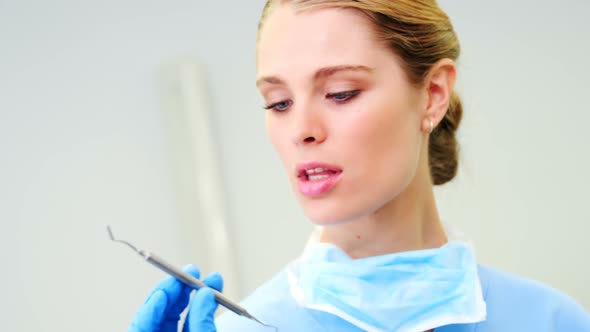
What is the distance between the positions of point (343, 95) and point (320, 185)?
0.12m

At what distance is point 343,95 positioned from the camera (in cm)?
95

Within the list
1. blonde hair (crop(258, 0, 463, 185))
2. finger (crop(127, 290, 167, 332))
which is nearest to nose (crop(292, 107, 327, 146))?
blonde hair (crop(258, 0, 463, 185))

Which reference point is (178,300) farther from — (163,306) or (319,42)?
(319,42)

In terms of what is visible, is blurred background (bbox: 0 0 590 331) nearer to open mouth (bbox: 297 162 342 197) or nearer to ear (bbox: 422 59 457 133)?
ear (bbox: 422 59 457 133)

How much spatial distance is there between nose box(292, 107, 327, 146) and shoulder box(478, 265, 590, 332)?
35cm

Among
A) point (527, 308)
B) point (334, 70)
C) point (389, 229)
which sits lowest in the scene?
point (527, 308)

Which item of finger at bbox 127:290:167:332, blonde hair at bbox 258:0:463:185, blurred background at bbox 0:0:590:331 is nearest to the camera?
finger at bbox 127:290:167:332

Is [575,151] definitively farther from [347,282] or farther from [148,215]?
[347,282]

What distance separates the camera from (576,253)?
2098mm

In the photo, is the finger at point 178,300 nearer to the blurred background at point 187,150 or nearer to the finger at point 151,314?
the finger at point 151,314

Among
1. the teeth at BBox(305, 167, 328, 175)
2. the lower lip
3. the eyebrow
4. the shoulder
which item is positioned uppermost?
the eyebrow

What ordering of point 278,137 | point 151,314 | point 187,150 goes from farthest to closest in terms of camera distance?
point 187,150, point 278,137, point 151,314

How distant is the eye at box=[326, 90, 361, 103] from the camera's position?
37.3 inches

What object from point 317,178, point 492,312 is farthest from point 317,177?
point 492,312
